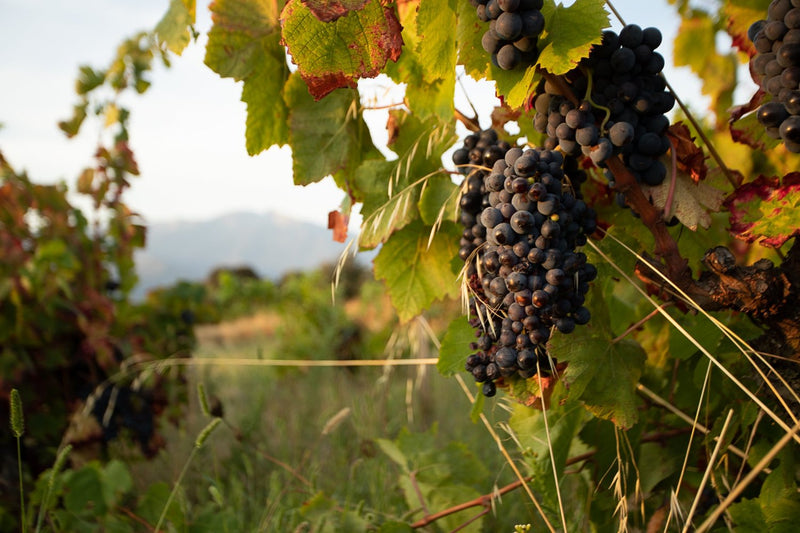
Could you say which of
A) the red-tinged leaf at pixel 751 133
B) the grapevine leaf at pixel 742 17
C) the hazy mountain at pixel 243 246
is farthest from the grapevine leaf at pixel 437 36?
the hazy mountain at pixel 243 246

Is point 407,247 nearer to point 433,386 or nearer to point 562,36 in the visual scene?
point 562,36

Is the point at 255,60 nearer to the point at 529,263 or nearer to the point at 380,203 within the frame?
the point at 380,203

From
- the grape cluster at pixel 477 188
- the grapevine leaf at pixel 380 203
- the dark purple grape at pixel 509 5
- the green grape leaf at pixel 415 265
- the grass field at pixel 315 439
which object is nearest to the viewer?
the dark purple grape at pixel 509 5

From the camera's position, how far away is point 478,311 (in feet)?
3.18

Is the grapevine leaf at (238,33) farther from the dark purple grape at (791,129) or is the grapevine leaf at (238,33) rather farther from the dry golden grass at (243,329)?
the dry golden grass at (243,329)

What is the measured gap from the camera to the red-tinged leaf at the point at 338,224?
1356 millimetres

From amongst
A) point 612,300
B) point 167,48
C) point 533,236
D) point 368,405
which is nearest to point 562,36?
point 533,236

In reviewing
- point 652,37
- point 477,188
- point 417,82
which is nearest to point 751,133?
point 652,37

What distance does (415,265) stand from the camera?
1326mm

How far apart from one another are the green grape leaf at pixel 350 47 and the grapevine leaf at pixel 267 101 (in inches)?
13.2

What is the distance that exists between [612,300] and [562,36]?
33.9 inches

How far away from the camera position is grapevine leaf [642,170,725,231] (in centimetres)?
97

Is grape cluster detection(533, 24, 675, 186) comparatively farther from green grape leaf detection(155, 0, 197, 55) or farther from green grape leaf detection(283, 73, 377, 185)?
green grape leaf detection(155, 0, 197, 55)

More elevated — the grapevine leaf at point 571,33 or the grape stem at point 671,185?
the grapevine leaf at point 571,33
